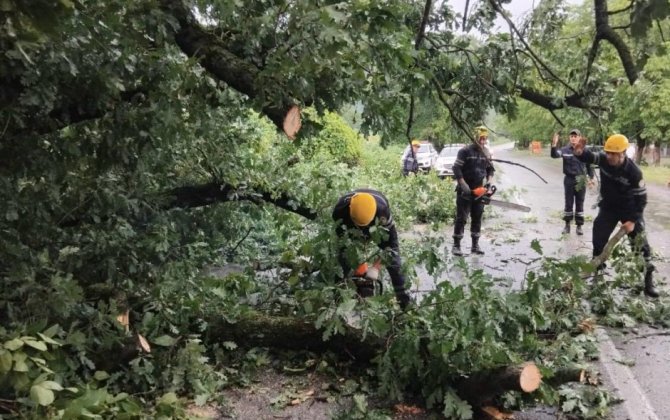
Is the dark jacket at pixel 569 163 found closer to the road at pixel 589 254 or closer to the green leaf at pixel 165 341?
the road at pixel 589 254

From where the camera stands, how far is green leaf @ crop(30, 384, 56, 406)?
245cm

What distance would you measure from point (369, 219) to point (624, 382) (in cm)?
226

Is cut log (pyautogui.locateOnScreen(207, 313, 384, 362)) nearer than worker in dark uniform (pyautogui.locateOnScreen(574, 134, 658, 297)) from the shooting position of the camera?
Yes

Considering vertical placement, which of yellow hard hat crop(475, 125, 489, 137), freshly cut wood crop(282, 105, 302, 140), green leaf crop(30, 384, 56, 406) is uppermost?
yellow hard hat crop(475, 125, 489, 137)

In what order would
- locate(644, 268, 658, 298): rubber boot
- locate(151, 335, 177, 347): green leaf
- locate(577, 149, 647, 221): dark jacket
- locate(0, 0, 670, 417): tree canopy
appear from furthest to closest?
locate(644, 268, 658, 298): rubber boot < locate(577, 149, 647, 221): dark jacket < locate(151, 335, 177, 347): green leaf < locate(0, 0, 670, 417): tree canopy

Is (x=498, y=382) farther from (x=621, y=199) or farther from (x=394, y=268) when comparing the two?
(x=621, y=199)

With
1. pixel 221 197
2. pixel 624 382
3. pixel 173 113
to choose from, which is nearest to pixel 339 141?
pixel 221 197

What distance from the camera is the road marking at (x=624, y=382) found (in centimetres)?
361

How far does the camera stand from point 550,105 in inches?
170

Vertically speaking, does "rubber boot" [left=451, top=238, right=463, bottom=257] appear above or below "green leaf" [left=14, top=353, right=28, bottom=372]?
below

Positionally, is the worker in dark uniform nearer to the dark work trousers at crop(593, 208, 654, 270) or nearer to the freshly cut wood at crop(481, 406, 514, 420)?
the dark work trousers at crop(593, 208, 654, 270)

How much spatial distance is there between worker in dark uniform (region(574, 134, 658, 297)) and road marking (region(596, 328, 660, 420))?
1.12m

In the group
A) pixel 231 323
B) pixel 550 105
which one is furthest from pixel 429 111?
pixel 231 323

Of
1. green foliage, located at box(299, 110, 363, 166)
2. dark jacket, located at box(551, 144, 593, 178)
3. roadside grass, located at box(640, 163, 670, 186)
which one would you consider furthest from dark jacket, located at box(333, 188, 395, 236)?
roadside grass, located at box(640, 163, 670, 186)
